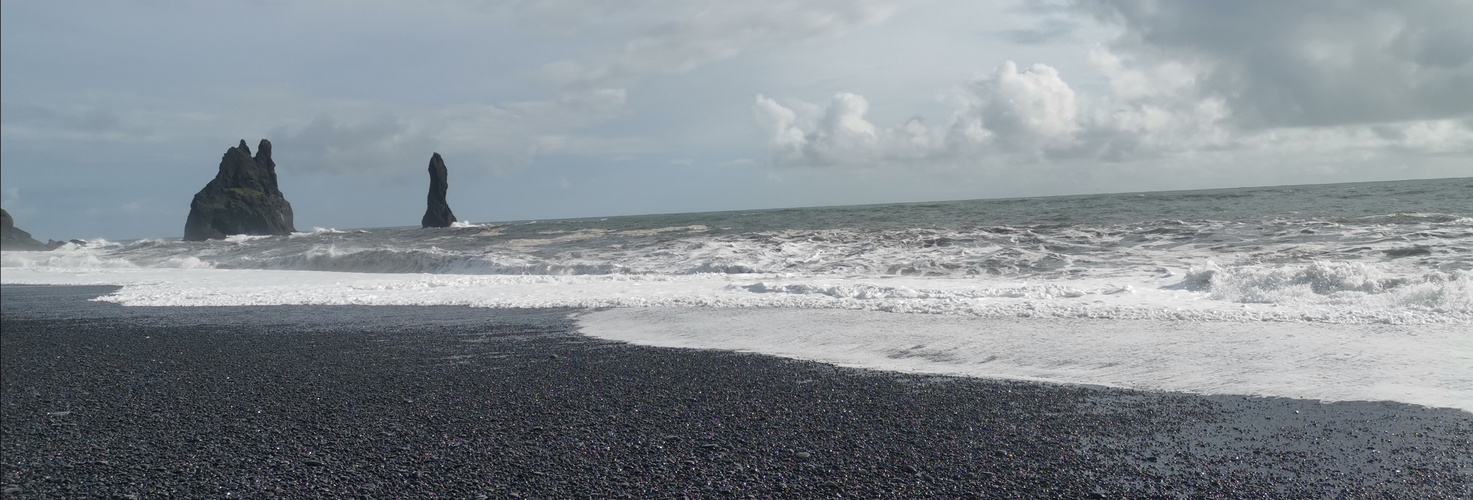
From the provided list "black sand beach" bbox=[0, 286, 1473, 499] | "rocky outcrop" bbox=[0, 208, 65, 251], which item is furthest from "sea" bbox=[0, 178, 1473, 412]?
"rocky outcrop" bbox=[0, 208, 65, 251]

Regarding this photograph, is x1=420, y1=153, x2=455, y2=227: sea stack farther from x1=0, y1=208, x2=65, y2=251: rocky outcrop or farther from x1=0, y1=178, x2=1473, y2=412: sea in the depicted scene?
x1=0, y1=178, x2=1473, y2=412: sea

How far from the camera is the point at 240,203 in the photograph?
7388cm

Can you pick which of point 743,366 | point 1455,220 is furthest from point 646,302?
point 1455,220

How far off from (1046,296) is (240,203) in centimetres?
8065

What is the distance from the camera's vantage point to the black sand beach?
14.2 ft

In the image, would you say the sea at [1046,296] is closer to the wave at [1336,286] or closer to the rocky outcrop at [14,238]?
the wave at [1336,286]

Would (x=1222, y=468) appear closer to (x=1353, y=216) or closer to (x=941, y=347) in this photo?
(x=941, y=347)

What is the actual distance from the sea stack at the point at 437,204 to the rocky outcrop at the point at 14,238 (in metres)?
34.4

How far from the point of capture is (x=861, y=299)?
11906 mm

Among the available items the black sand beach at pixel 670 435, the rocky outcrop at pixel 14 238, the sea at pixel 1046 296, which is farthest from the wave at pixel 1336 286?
the rocky outcrop at pixel 14 238

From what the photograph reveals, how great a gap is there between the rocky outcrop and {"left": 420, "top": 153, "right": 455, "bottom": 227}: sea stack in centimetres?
3443

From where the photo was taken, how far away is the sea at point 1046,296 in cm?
689

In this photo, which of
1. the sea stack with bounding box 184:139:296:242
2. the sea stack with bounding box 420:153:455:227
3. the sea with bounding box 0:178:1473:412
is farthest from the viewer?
the sea stack with bounding box 420:153:455:227

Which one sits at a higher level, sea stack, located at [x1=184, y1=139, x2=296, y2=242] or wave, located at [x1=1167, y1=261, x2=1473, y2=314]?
sea stack, located at [x1=184, y1=139, x2=296, y2=242]
